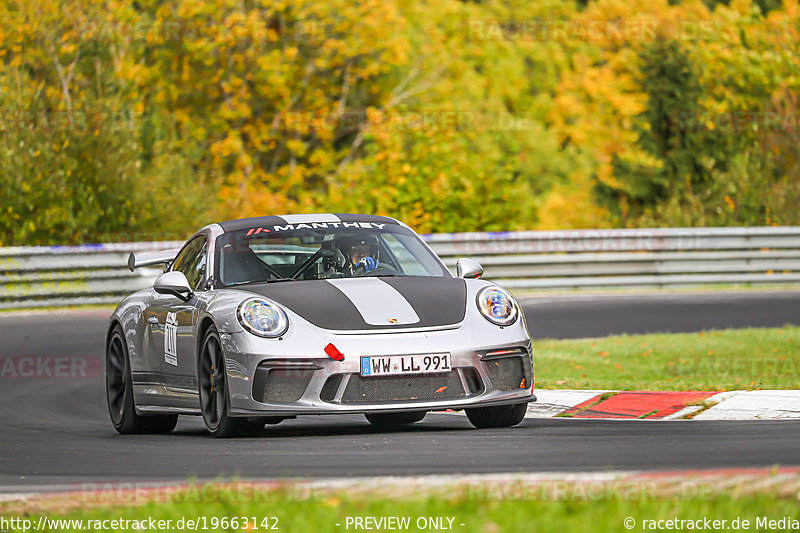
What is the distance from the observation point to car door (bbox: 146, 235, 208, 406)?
29.2 ft

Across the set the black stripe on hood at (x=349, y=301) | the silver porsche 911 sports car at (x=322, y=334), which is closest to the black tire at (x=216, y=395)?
the silver porsche 911 sports car at (x=322, y=334)

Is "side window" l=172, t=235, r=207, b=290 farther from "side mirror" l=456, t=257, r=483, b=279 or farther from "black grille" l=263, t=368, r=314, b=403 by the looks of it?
"side mirror" l=456, t=257, r=483, b=279

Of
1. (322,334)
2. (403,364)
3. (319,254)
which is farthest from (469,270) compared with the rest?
(322,334)

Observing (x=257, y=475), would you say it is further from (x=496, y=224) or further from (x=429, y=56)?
(x=429, y=56)

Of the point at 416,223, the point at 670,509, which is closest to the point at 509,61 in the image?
the point at 416,223

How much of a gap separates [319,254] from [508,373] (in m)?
1.67

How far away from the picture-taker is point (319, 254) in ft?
30.7

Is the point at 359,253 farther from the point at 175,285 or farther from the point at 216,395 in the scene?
the point at 216,395

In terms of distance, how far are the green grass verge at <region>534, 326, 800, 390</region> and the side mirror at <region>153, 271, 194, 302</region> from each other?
3190 mm

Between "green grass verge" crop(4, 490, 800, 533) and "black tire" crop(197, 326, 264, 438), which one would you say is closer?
"green grass verge" crop(4, 490, 800, 533)

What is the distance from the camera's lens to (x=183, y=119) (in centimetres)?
3519

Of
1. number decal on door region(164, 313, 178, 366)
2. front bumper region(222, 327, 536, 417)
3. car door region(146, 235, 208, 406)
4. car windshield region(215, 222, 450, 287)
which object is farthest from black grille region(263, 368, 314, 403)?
number decal on door region(164, 313, 178, 366)

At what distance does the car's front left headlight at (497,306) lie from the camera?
27.6 ft

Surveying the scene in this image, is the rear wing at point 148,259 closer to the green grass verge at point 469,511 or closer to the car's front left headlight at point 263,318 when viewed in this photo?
the car's front left headlight at point 263,318
